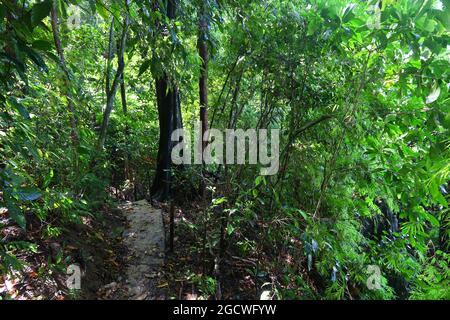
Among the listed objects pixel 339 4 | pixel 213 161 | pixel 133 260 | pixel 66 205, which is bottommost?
pixel 133 260

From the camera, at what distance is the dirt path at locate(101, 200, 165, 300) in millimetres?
2709

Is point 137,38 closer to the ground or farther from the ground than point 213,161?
farther from the ground

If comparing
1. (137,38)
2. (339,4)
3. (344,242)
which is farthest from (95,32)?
(344,242)

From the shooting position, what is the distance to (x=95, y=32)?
4.97m

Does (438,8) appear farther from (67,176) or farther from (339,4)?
(67,176)

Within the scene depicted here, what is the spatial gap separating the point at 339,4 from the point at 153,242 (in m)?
2.93

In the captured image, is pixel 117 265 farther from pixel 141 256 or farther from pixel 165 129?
pixel 165 129

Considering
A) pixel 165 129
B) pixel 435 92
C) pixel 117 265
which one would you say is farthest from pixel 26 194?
pixel 165 129

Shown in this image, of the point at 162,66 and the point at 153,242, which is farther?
the point at 153,242

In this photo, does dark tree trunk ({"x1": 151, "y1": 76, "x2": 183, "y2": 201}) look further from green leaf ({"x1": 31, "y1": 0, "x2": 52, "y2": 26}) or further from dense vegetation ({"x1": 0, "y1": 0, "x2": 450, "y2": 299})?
green leaf ({"x1": 31, "y1": 0, "x2": 52, "y2": 26})

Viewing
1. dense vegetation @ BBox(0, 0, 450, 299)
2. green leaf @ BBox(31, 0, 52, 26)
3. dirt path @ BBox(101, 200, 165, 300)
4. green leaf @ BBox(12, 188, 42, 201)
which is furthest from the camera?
dirt path @ BBox(101, 200, 165, 300)

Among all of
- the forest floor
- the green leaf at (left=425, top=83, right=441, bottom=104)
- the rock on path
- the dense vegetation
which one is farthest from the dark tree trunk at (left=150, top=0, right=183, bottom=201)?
the green leaf at (left=425, top=83, right=441, bottom=104)

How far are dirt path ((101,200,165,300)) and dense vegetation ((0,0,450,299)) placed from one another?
12.3 inches

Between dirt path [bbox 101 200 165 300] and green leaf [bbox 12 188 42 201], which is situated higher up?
green leaf [bbox 12 188 42 201]
